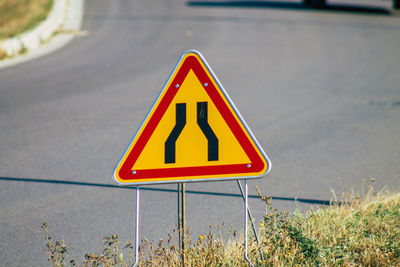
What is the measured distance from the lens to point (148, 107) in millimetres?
9516

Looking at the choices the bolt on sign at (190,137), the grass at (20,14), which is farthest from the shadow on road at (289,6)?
the bolt on sign at (190,137)

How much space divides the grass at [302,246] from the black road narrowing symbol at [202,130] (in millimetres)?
563

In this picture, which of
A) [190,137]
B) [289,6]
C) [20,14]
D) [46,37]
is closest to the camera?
[190,137]

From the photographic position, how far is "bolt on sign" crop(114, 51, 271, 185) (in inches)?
137

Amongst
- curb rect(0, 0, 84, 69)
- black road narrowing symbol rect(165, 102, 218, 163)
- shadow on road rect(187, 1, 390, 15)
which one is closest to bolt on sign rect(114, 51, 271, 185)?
black road narrowing symbol rect(165, 102, 218, 163)

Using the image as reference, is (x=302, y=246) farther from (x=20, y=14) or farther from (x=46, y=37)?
(x=20, y=14)

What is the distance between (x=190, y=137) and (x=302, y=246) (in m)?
1.11

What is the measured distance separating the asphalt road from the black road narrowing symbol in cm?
145

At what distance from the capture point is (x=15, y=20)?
17547 mm

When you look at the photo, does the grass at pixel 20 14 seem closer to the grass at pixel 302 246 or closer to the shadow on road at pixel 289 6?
the shadow on road at pixel 289 6

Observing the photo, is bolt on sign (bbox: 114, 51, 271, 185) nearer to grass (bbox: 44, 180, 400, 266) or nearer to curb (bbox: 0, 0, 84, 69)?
grass (bbox: 44, 180, 400, 266)

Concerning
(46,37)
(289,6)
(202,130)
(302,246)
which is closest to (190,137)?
(202,130)

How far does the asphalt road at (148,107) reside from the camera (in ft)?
17.5

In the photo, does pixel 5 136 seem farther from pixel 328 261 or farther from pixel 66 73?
pixel 328 261
